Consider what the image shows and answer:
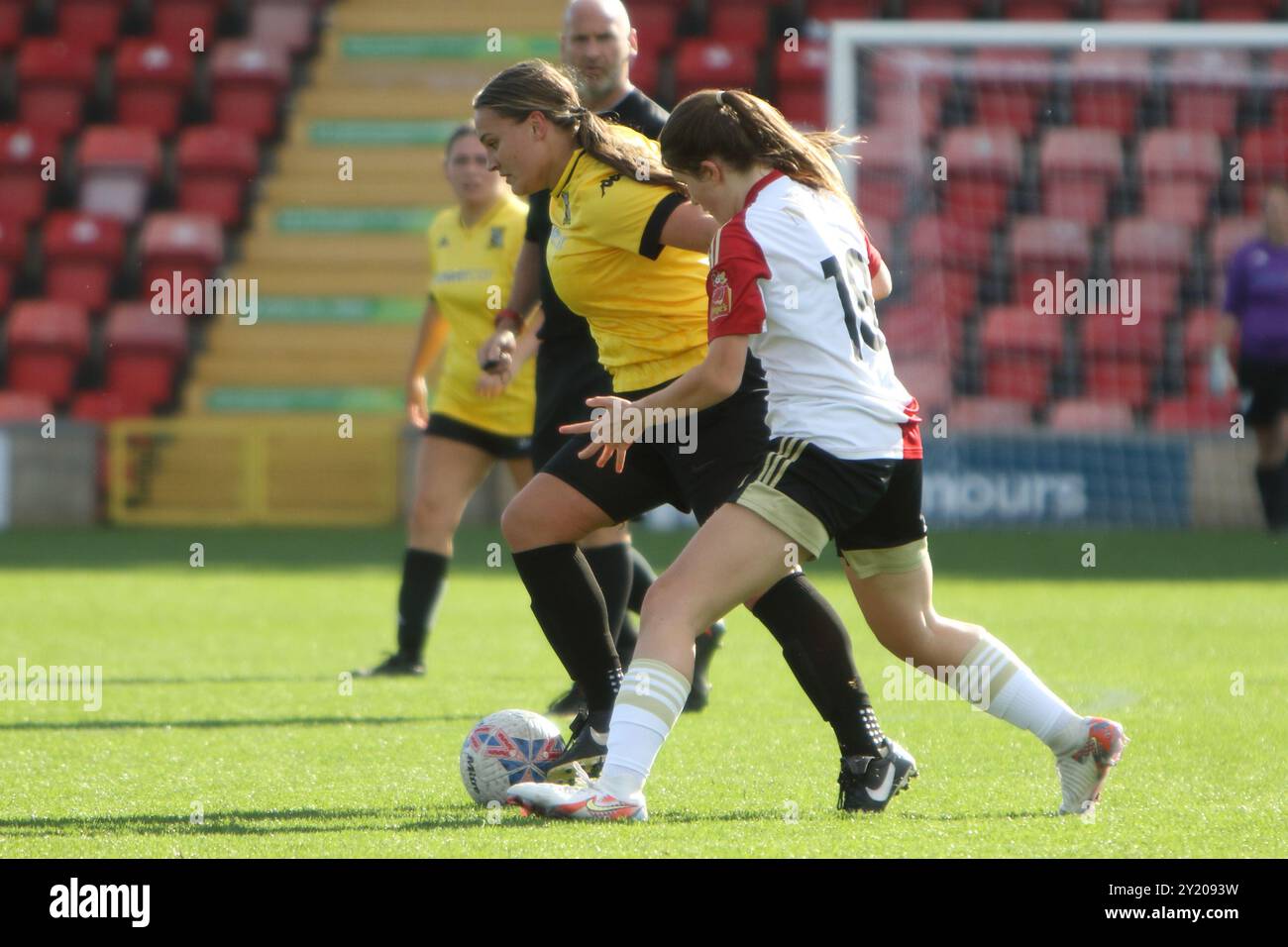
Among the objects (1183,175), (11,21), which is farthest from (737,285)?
(11,21)

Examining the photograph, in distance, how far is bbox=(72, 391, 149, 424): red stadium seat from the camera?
1554 centimetres

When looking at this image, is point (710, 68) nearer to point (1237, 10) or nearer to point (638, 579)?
point (1237, 10)

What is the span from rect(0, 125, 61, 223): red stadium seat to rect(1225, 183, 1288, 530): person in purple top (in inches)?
418

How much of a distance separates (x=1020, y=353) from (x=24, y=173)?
9.26 m

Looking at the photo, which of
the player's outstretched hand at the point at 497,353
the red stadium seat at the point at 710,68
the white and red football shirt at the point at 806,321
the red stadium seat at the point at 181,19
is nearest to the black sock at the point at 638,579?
the player's outstretched hand at the point at 497,353

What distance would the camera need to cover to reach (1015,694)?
4.21 meters

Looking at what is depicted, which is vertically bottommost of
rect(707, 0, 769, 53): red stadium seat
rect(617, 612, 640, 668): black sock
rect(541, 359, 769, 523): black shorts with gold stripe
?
rect(617, 612, 640, 668): black sock

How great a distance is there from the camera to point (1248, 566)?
11055 mm

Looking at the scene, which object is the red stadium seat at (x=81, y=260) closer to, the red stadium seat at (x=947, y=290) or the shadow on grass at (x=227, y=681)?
the red stadium seat at (x=947, y=290)

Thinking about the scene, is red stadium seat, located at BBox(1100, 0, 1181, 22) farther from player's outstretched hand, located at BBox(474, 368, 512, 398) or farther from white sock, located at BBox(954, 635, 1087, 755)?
white sock, located at BBox(954, 635, 1087, 755)

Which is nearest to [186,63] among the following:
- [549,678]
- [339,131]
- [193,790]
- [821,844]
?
[339,131]

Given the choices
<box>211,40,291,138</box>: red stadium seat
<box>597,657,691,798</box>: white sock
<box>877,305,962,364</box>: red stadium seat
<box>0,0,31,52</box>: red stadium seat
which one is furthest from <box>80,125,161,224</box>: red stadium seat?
<box>597,657,691,798</box>: white sock

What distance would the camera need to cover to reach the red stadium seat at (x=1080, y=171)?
621 inches

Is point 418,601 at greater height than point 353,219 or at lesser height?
lesser
